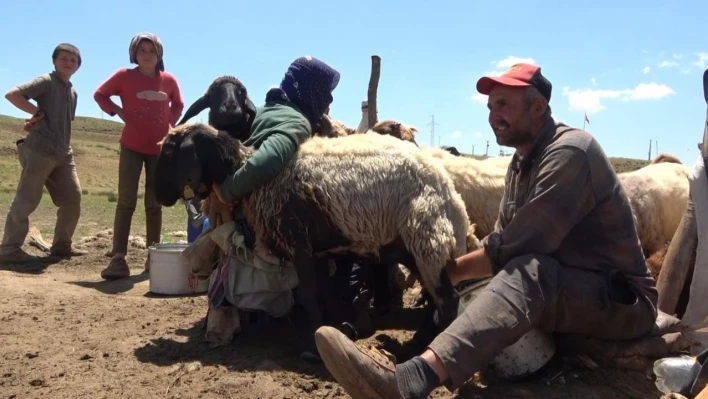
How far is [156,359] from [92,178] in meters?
36.5

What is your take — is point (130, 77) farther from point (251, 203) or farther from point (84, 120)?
point (84, 120)

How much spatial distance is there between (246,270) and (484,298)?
2.07m

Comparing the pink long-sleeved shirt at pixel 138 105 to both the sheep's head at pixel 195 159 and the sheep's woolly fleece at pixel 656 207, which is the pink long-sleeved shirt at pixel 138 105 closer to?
the sheep's head at pixel 195 159

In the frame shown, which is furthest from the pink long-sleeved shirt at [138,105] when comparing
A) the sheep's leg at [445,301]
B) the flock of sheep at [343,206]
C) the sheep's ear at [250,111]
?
the sheep's leg at [445,301]

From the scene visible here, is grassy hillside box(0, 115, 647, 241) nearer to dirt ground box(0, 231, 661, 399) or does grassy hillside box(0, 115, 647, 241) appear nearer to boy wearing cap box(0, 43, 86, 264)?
boy wearing cap box(0, 43, 86, 264)

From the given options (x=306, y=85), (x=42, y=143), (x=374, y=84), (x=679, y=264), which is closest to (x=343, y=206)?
(x=306, y=85)

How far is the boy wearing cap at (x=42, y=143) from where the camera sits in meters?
7.17

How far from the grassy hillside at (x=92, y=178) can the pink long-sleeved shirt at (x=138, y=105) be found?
4.36 metres

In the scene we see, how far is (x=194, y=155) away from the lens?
436 centimetres

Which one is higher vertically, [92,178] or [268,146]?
[268,146]

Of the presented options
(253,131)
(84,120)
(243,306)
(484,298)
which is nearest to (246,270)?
(243,306)

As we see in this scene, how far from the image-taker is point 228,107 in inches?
193

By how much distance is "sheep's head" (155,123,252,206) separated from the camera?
4.36 meters

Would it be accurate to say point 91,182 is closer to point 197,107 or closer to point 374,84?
point 374,84
